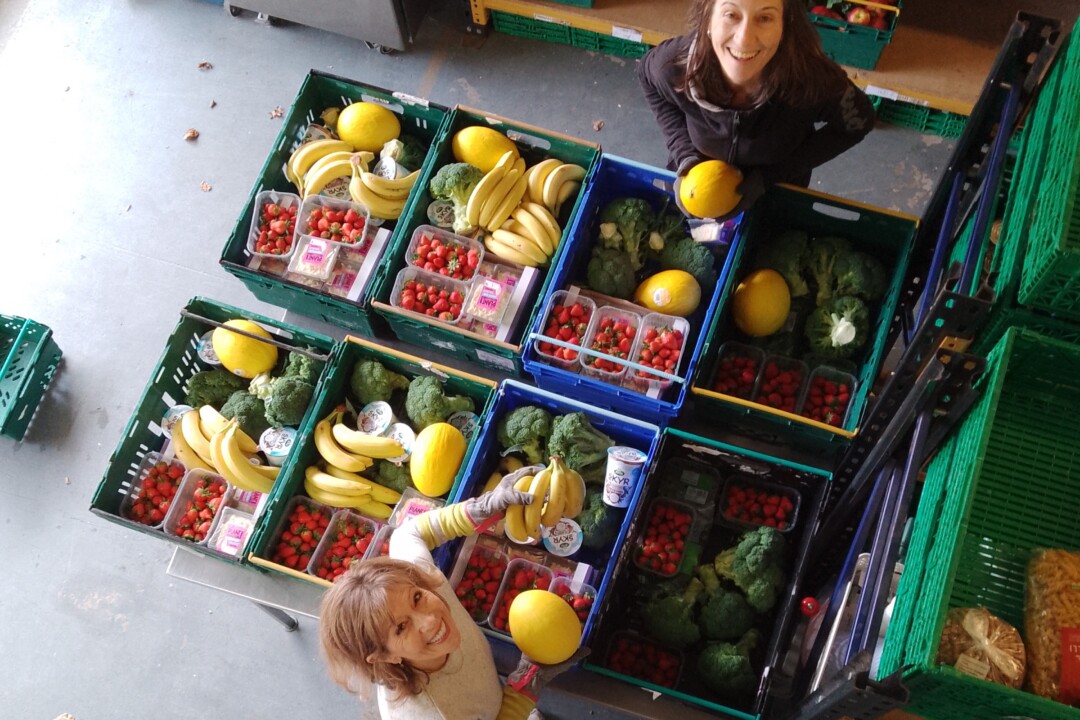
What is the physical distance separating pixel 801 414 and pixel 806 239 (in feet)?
2.21

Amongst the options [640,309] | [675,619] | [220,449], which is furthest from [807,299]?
[220,449]

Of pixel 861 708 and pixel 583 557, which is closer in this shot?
pixel 861 708

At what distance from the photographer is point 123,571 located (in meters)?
3.43

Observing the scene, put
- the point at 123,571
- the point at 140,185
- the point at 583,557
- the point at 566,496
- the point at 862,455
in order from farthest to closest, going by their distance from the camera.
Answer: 1. the point at 140,185
2. the point at 123,571
3. the point at 583,557
4. the point at 566,496
5. the point at 862,455

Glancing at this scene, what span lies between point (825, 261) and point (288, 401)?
2.05 metres

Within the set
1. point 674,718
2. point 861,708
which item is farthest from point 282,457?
point 861,708

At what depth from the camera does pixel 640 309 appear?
315 centimetres

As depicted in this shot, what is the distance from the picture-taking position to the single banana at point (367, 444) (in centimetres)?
294

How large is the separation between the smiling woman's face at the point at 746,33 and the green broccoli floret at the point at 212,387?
2105 mm

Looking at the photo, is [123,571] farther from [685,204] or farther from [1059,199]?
[1059,199]

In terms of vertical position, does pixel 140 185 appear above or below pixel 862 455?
above

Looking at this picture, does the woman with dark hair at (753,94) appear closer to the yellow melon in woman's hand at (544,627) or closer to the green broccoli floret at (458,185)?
the green broccoli floret at (458,185)

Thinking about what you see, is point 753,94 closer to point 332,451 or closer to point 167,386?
point 332,451

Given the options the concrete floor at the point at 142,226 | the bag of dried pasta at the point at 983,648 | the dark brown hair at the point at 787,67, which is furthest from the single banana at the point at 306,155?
the bag of dried pasta at the point at 983,648
